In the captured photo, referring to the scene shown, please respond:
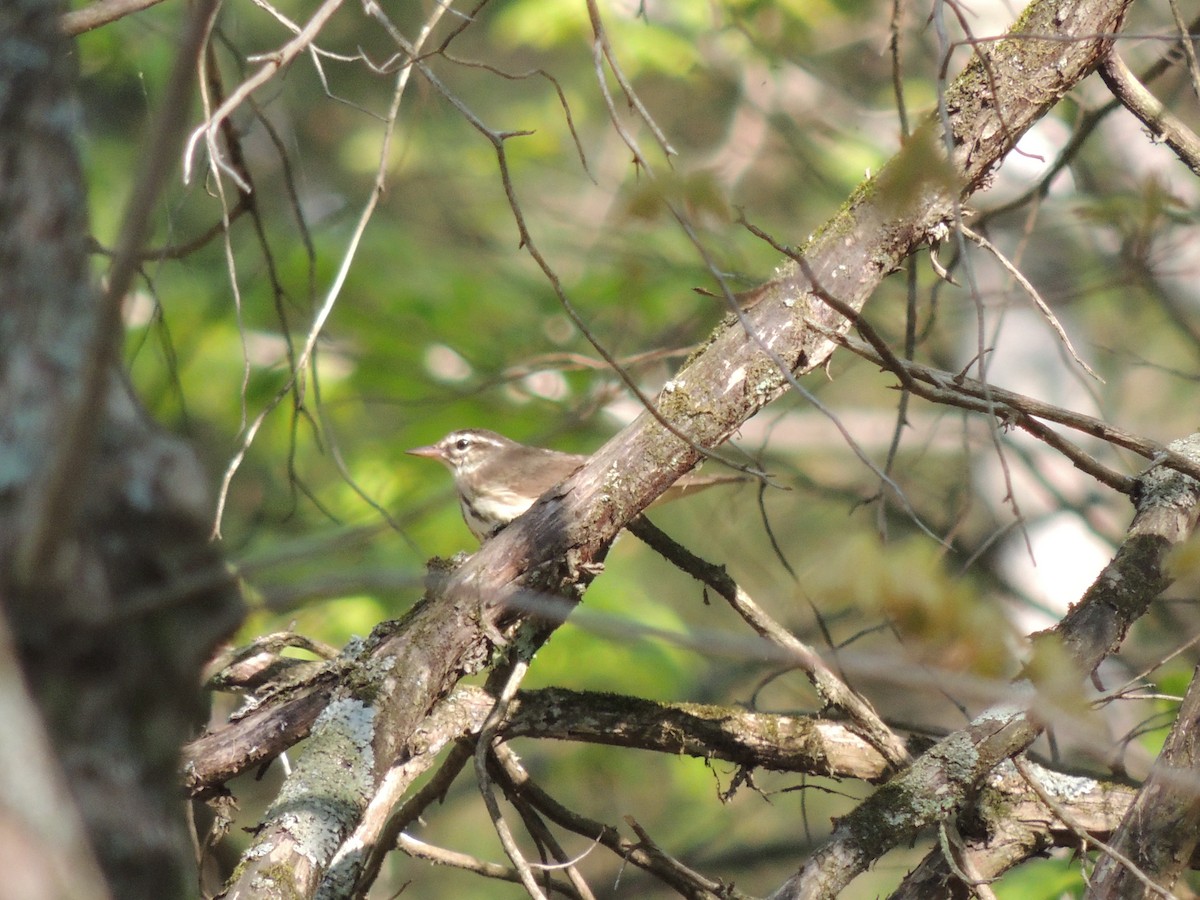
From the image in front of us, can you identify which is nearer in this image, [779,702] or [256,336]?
[256,336]

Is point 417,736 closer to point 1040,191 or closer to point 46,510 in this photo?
point 46,510

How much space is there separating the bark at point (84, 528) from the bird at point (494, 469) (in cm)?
347

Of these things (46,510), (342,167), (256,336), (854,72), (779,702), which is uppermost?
(342,167)

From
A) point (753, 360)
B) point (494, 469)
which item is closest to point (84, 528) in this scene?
point (753, 360)

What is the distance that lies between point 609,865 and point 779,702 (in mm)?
2369

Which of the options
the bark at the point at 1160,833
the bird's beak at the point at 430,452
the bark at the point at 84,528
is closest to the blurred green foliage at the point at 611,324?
the bird's beak at the point at 430,452

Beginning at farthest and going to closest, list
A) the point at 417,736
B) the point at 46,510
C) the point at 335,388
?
Answer: the point at 335,388 < the point at 417,736 < the point at 46,510

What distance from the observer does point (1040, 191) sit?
→ 3.56 metres

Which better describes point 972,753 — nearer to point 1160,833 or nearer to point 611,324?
point 1160,833

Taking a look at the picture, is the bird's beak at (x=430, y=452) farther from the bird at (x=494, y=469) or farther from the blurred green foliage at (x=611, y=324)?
the blurred green foliage at (x=611, y=324)

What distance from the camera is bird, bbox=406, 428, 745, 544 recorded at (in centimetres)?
487

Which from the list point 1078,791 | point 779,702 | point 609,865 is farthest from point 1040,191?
point 779,702

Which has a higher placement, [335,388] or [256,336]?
[256,336]

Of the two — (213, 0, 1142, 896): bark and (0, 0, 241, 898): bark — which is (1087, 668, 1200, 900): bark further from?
(0, 0, 241, 898): bark
